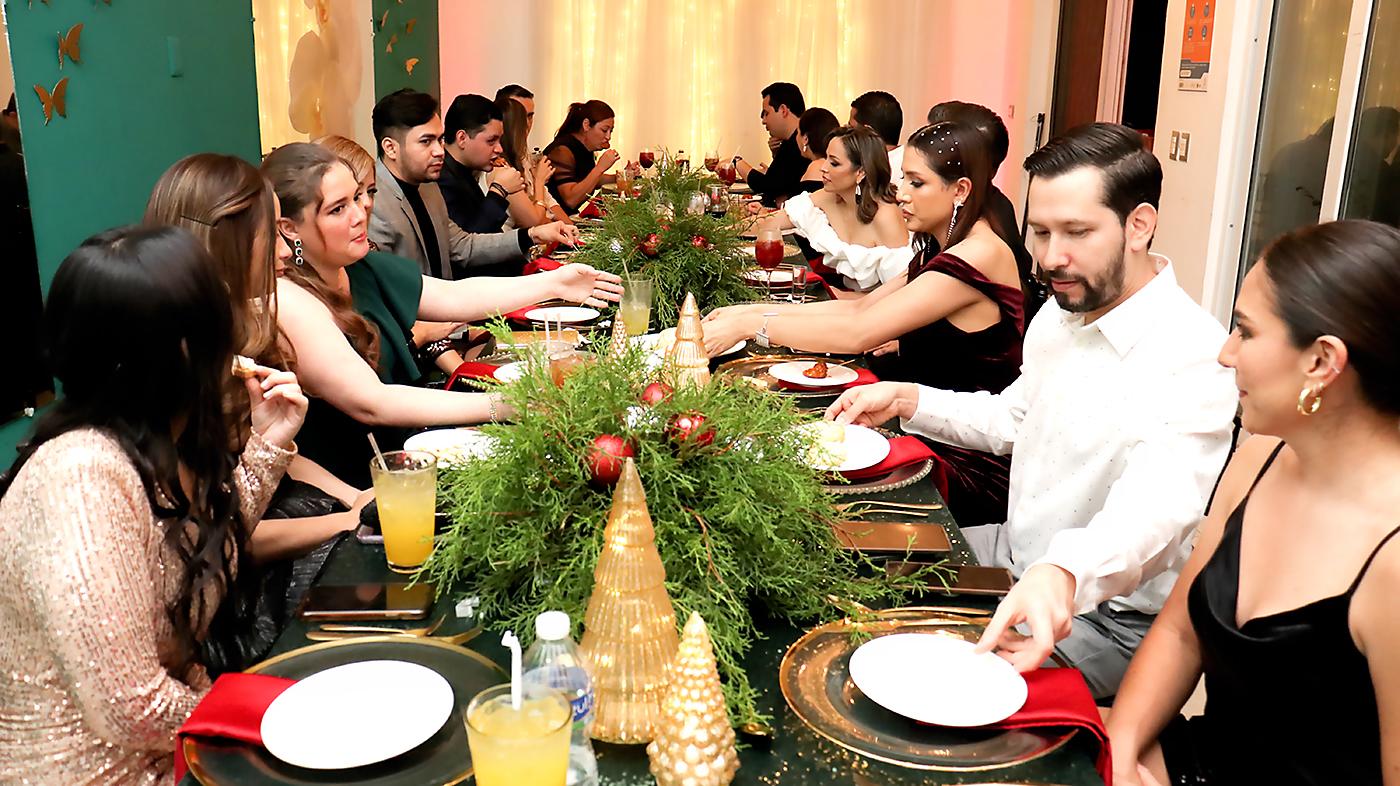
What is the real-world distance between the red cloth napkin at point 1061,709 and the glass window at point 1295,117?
3717mm

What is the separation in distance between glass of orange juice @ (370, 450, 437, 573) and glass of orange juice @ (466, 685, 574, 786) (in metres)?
0.58

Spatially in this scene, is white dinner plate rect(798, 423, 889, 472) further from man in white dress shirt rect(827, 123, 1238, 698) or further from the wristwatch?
the wristwatch

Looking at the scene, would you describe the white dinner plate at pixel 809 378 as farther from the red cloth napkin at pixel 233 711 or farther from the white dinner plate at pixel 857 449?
the red cloth napkin at pixel 233 711

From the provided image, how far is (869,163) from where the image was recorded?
457 cm

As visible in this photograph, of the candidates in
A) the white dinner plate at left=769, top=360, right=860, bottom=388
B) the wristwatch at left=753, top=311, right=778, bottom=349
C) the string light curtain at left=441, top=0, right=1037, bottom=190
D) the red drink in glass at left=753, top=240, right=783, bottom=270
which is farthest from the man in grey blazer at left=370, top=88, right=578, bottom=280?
the string light curtain at left=441, top=0, right=1037, bottom=190

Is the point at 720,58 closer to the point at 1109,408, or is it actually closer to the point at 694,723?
the point at 1109,408

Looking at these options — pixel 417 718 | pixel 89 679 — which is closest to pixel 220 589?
pixel 89 679

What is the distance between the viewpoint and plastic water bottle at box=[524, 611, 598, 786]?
1.03 m

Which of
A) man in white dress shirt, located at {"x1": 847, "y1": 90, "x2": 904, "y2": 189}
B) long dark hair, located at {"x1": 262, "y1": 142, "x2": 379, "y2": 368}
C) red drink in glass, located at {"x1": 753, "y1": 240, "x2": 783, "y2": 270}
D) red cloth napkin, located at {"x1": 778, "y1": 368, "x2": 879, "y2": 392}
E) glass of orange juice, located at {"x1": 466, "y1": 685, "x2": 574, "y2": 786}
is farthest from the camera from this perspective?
man in white dress shirt, located at {"x1": 847, "y1": 90, "x2": 904, "y2": 189}

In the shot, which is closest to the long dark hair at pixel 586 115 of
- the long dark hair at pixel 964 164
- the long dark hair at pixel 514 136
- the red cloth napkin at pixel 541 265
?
the long dark hair at pixel 514 136

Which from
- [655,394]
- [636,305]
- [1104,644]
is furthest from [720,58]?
[655,394]

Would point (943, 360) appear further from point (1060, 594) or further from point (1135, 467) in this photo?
point (1060, 594)

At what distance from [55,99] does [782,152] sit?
478cm

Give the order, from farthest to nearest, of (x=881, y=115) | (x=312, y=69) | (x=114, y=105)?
(x=881, y=115) < (x=312, y=69) < (x=114, y=105)
